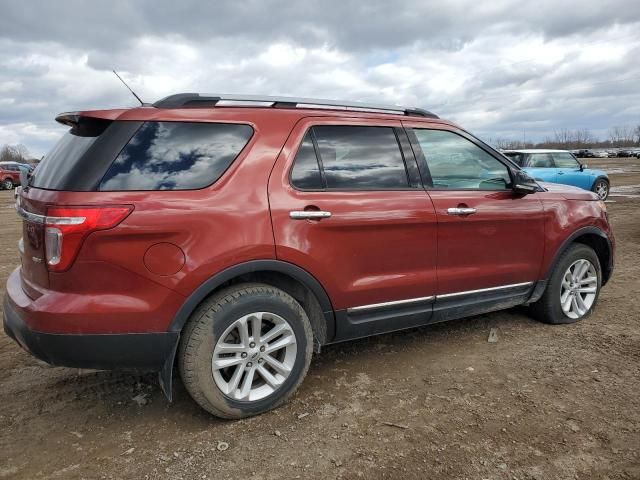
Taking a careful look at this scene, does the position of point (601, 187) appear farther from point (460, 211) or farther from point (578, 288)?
point (460, 211)

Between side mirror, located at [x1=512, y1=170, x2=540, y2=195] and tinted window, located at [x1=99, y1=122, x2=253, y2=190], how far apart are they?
7.02 ft

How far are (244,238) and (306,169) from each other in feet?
2.01

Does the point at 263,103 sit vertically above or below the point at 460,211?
above

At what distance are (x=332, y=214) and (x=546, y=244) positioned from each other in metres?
2.05

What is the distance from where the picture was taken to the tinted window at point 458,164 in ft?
11.7

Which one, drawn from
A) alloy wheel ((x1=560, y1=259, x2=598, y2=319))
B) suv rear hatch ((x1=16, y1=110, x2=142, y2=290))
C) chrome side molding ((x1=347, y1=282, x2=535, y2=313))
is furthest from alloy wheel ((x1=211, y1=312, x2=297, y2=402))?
alloy wheel ((x1=560, y1=259, x2=598, y2=319))

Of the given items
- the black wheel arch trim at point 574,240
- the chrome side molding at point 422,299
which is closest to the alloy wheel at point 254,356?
the chrome side molding at point 422,299

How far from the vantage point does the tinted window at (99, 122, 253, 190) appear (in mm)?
2584

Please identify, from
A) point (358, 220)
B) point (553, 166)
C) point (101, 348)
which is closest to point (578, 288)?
point (358, 220)

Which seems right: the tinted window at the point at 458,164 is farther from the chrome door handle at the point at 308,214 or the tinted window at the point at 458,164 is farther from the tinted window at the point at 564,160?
the tinted window at the point at 564,160

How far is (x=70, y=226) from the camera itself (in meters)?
2.43

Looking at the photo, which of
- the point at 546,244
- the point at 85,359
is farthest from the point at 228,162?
the point at 546,244

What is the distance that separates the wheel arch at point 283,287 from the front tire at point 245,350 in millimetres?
84

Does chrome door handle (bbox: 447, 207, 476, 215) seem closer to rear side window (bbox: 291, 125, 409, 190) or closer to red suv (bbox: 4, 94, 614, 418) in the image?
red suv (bbox: 4, 94, 614, 418)
